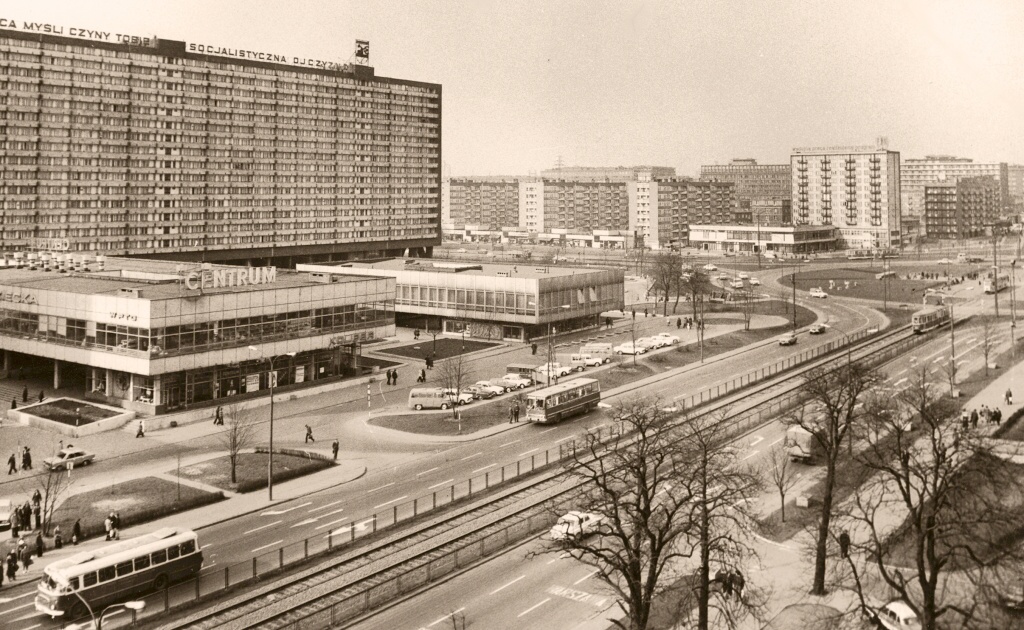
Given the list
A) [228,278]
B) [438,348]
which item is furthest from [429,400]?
[438,348]

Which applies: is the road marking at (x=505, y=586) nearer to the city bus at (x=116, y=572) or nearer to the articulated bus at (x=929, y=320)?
the city bus at (x=116, y=572)

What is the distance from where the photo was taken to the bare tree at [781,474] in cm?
4694

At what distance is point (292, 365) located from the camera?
85625 mm

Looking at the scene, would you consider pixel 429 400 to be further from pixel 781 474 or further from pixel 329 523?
pixel 781 474

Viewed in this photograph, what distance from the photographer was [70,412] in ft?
241

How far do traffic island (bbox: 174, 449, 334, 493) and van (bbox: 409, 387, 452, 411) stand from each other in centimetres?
1573

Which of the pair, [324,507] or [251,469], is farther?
[251,469]

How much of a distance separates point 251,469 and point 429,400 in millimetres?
20569

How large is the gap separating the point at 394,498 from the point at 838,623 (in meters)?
27.5

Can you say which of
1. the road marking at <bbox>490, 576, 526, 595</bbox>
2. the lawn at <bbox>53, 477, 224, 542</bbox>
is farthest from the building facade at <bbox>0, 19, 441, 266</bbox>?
the road marking at <bbox>490, 576, 526, 595</bbox>

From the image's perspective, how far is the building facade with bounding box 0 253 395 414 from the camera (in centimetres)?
7562

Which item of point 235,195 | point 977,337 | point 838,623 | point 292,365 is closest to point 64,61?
point 235,195

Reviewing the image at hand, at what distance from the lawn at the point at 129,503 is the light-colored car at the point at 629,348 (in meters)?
57.0

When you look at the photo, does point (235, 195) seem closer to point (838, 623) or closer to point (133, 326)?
point (133, 326)
